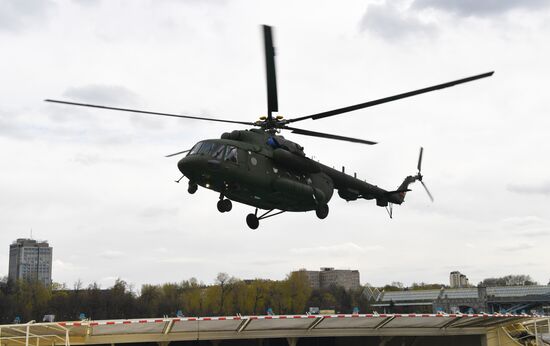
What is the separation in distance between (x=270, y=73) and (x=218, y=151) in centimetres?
290

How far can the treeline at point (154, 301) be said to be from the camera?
85.4 meters

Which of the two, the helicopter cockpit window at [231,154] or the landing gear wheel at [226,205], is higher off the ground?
the helicopter cockpit window at [231,154]

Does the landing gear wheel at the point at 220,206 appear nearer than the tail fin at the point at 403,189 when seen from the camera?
Yes

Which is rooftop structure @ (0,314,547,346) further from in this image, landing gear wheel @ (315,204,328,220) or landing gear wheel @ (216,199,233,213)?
landing gear wheel @ (216,199,233,213)

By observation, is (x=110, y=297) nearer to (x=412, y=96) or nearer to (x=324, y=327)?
(x=324, y=327)

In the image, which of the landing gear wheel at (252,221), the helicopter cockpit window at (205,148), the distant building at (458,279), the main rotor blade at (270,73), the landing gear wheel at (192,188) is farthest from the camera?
the distant building at (458,279)

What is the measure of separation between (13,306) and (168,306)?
24.9 meters

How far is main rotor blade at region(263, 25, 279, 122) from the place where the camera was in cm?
1605

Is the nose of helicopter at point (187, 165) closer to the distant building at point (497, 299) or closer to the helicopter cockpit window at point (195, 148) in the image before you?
the helicopter cockpit window at point (195, 148)

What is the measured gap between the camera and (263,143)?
1988cm

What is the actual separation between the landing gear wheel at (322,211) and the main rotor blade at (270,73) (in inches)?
156

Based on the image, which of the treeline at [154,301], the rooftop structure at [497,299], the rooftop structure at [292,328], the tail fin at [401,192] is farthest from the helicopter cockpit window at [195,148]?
the rooftop structure at [497,299]

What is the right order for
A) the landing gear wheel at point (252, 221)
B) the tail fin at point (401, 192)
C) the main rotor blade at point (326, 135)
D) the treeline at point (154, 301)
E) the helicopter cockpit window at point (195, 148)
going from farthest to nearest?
1. the treeline at point (154, 301)
2. the tail fin at point (401, 192)
3. the landing gear wheel at point (252, 221)
4. the main rotor blade at point (326, 135)
5. the helicopter cockpit window at point (195, 148)

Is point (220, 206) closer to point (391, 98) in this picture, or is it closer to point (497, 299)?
point (391, 98)
